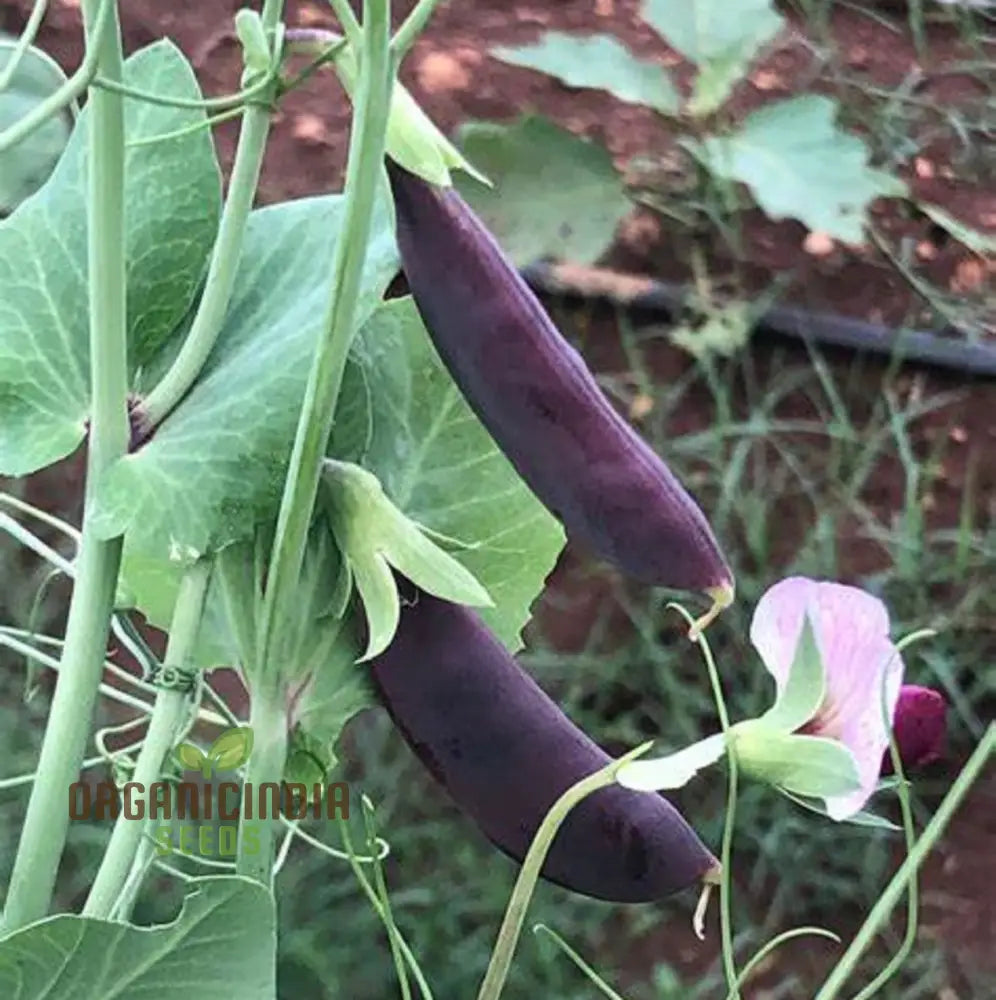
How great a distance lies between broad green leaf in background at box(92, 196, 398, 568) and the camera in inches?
12.6

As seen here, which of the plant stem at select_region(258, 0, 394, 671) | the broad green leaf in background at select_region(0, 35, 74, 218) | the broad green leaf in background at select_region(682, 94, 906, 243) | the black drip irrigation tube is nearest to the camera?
the plant stem at select_region(258, 0, 394, 671)

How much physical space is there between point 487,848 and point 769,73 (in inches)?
23.1

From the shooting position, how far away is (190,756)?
356mm

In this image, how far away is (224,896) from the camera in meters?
0.30

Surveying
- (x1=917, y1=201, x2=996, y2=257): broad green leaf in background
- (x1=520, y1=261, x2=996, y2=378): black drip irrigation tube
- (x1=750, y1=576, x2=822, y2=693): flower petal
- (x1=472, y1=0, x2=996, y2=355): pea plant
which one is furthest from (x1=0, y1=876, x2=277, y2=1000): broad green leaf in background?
(x1=917, y1=201, x2=996, y2=257): broad green leaf in background

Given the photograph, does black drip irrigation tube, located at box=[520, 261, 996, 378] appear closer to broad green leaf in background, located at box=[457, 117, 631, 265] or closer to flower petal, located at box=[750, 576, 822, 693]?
broad green leaf in background, located at box=[457, 117, 631, 265]

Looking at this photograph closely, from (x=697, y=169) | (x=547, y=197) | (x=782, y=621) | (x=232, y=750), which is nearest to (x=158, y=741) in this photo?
(x=232, y=750)

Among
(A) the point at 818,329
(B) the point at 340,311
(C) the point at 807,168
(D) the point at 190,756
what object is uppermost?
(B) the point at 340,311

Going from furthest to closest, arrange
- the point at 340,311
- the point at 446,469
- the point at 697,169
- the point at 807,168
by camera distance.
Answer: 1. the point at 697,169
2. the point at 807,168
3. the point at 446,469
4. the point at 340,311

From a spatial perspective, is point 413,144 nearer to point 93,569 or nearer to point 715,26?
point 93,569

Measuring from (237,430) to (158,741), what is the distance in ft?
0.21

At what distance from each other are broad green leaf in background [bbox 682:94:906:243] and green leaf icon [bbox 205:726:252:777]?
0.73m

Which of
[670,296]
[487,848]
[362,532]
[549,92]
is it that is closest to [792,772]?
[362,532]

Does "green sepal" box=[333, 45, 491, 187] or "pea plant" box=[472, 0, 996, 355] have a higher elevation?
"green sepal" box=[333, 45, 491, 187]
